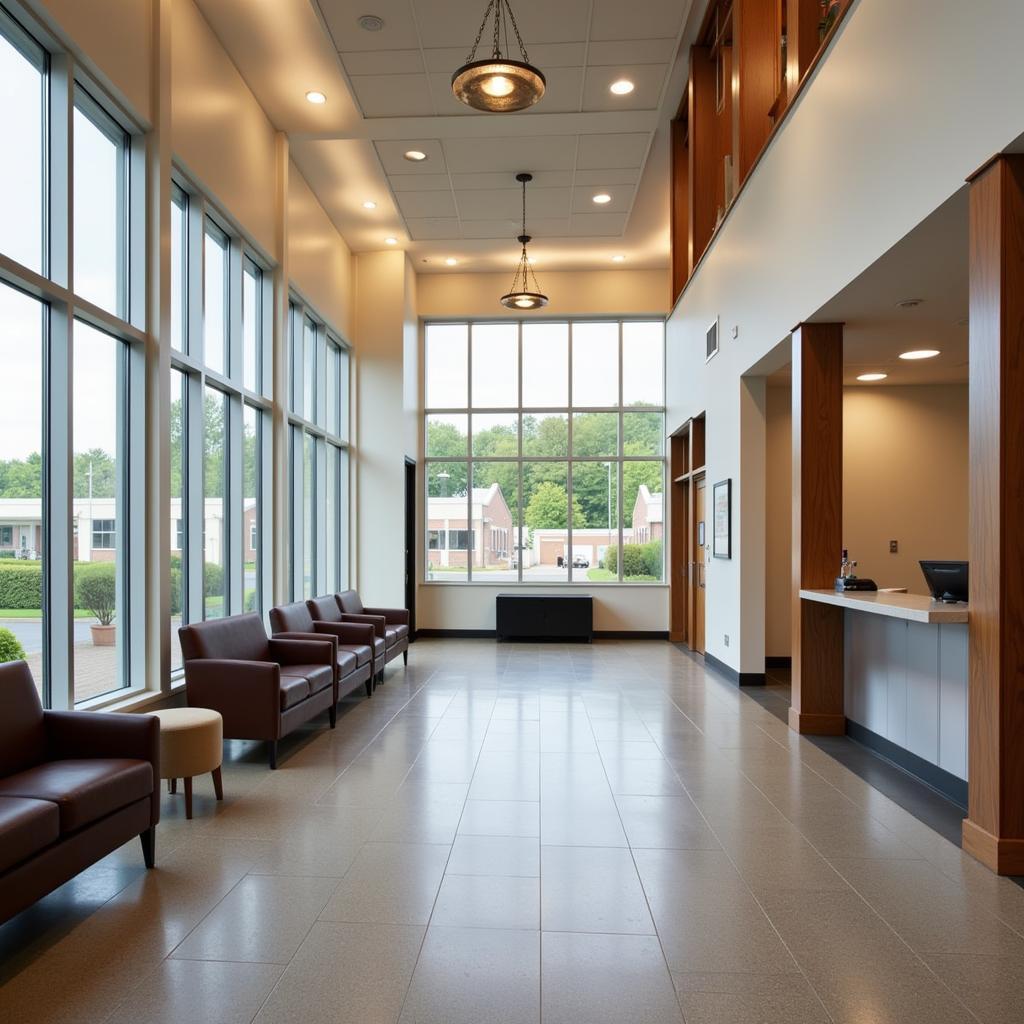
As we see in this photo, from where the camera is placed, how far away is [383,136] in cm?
786

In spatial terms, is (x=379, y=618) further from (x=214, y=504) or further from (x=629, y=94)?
(x=629, y=94)

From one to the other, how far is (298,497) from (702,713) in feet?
15.8

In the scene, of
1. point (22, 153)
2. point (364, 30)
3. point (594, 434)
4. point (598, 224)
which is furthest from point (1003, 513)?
point (594, 434)

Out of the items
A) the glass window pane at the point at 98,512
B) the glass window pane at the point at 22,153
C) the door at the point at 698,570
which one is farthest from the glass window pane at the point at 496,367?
the glass window pane at the point at 22,153

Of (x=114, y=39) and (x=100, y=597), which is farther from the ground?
(x=114, y=39)

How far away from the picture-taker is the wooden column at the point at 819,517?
225 inches

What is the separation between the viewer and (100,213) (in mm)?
4918

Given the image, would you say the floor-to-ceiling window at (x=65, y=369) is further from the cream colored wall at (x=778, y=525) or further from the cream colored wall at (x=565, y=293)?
the cream colored wall at (x=565, y=293)

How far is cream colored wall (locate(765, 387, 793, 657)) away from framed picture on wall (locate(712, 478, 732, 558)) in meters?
0.71

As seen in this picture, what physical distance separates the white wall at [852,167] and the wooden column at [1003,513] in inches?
10.6

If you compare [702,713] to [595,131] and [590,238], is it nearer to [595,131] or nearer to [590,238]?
[595,131]

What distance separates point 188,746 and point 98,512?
164 cm

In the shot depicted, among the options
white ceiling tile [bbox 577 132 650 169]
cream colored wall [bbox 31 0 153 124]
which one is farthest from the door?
cream colored wall [bbox 31 0 153 124]

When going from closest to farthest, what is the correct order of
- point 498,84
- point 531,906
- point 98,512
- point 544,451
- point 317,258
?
point 531,906 → point 98,512 → point 498,84 → point 317,258 → point 544,451
